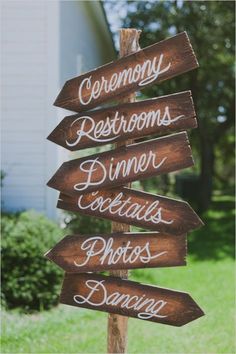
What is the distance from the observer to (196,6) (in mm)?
15977

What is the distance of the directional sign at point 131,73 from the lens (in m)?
3.31

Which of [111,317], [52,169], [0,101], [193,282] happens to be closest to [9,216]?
[52,169]

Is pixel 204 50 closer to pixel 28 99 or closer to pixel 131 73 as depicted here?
pixel 28 99

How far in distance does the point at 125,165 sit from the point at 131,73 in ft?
1.89

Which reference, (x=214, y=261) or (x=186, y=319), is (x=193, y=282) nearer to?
(x=214, y=261)

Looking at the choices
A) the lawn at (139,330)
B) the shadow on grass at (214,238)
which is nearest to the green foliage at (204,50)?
the shadow on grass at (214,238)

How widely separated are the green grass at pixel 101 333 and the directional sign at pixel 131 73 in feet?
8.07

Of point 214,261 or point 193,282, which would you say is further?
point 214,261

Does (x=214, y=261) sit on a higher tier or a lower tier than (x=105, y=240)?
lower

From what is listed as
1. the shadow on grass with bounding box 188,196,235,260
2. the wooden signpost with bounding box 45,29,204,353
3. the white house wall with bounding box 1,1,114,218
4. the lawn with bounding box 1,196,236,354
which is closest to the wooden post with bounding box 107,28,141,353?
the wooden signpost with bounding box 45,29,204,353

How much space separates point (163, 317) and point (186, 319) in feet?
0.46

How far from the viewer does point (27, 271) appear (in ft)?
20.8

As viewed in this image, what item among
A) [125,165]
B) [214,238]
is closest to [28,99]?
[125,165]

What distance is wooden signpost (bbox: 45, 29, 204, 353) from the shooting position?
130 inches
